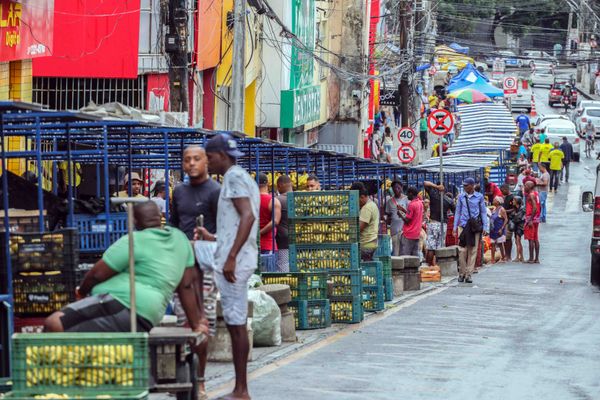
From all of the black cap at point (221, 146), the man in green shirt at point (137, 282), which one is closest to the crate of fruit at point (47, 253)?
the man in green shirt at point (137, 282)

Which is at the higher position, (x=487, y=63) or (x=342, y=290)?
(x=487, y=63)

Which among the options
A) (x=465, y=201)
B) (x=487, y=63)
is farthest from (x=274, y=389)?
(x=487, y=63)

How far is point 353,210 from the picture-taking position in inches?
679

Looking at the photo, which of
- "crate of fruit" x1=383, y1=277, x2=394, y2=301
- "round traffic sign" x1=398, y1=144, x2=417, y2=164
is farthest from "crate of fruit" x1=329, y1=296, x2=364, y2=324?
"round traffic sign" x1=398, y1=144, x2=417, y2=164

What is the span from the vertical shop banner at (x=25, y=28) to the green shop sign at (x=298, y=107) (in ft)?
A: 55.2

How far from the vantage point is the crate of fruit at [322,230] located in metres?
17.3

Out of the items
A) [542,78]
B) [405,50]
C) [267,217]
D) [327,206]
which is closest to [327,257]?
[327,206]

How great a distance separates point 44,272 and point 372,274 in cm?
867

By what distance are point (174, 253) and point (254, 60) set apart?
30618 mm

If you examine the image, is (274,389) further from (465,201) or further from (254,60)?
(254,60)

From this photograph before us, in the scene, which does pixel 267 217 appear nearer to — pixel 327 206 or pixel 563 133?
pixel 327 206

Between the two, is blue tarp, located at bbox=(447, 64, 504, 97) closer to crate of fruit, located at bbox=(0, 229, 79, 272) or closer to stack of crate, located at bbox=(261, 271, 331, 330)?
stack of crate, located at bbox=(261, 271, 331, 330)

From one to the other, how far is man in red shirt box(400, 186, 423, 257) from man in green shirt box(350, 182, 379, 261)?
19.8ft

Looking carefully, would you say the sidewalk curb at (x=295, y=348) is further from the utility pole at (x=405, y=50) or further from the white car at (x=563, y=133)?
the white car at (x=563, y=133)
